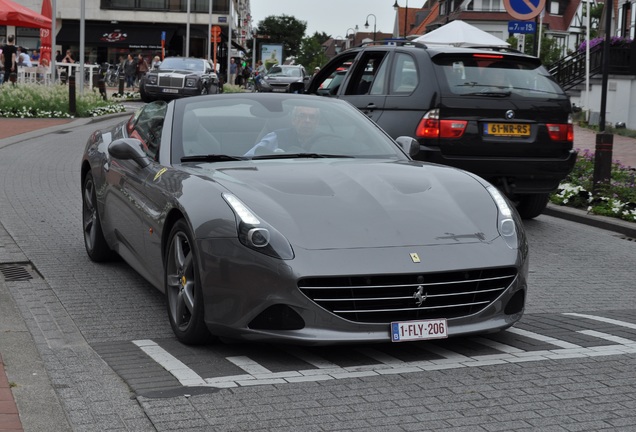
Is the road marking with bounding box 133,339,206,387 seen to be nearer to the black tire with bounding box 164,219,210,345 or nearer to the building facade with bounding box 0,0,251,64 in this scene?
the black tire with bounding box 164,219,210,345

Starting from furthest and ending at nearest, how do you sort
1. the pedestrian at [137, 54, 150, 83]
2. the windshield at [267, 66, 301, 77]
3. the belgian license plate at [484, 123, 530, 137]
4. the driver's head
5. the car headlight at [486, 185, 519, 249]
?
the windshield at [267, 66, 301, 77] → the pedestrian at [137, 54, 150, 83] → the belgian license plate at [484, 123, 530, 137] → the driver's head → the car headlight at [486, 185, 519, 249]

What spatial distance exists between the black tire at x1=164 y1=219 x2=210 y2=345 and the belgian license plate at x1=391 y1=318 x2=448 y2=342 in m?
0.99

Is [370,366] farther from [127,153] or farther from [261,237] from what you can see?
[127,153]

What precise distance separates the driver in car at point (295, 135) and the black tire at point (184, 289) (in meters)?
0.99

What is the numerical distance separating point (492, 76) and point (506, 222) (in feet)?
17.1

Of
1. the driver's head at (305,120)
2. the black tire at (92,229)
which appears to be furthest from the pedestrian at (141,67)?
the driver's head at (305,120)

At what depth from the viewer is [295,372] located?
17.0 feet

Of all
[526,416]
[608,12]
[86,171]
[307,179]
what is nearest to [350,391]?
[526,416]

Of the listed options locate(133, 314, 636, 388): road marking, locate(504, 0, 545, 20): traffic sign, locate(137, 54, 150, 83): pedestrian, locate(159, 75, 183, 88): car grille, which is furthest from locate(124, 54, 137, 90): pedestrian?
locate(133, 314, 636, 388): road marking

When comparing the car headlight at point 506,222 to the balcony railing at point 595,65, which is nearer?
the car headlight at point 506,222

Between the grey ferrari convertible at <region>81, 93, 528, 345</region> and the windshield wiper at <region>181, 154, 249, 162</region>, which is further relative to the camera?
the windshield wiper at <region>181, 154, 249, 162</region>

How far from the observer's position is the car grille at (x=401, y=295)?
523cm

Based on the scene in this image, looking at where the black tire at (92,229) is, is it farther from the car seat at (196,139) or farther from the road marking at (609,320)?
the road marking at (609,320)

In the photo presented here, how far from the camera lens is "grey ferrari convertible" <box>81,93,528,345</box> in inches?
207
